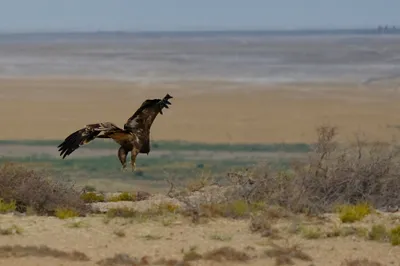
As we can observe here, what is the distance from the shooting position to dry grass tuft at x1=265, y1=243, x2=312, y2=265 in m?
10.2

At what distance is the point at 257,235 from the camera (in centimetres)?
1141

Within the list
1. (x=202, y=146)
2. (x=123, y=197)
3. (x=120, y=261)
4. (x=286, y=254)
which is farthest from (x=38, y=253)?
(x=202, y=146)

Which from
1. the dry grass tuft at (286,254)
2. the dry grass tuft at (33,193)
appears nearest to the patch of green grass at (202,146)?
the dry grass tuft at (33,193)

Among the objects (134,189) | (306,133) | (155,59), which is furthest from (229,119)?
(155,59)

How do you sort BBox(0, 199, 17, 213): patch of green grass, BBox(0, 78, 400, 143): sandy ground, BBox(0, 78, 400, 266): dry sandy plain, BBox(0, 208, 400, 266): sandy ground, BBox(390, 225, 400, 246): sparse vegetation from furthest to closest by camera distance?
1. BBox(0, 78, 400, 143): sandy ground
2. BBox(0, 199, 17, 213): patch of green grass
3. BBox(390, 225, 400, 246): sparse vegetation
4. BBox(0, 78, 400, 266): dry sandy plain
5. BBox(0, 208, 400, 266): sandy ground

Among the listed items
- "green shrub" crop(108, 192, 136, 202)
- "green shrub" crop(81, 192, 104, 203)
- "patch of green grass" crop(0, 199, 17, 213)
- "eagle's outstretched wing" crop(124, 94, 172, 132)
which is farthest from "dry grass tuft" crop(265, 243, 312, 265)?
"green shrub" crop(108, 192, 136, 202)

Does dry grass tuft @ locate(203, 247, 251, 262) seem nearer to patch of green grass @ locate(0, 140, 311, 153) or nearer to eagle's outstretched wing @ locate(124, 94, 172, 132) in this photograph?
eagle's outstretched wing @ locate(124, 94, 172, 132)

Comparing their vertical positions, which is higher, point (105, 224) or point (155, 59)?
point (155, 59)

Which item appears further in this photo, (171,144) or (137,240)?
(171,144)

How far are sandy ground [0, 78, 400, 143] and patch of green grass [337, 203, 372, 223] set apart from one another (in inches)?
462

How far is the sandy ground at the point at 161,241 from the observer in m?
10.4

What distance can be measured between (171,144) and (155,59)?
40.8 metres

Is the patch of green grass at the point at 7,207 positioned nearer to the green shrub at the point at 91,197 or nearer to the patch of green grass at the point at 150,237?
the patch of green grass at the point at 150,237

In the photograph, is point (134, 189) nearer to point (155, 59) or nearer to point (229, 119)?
point (229, 119)
